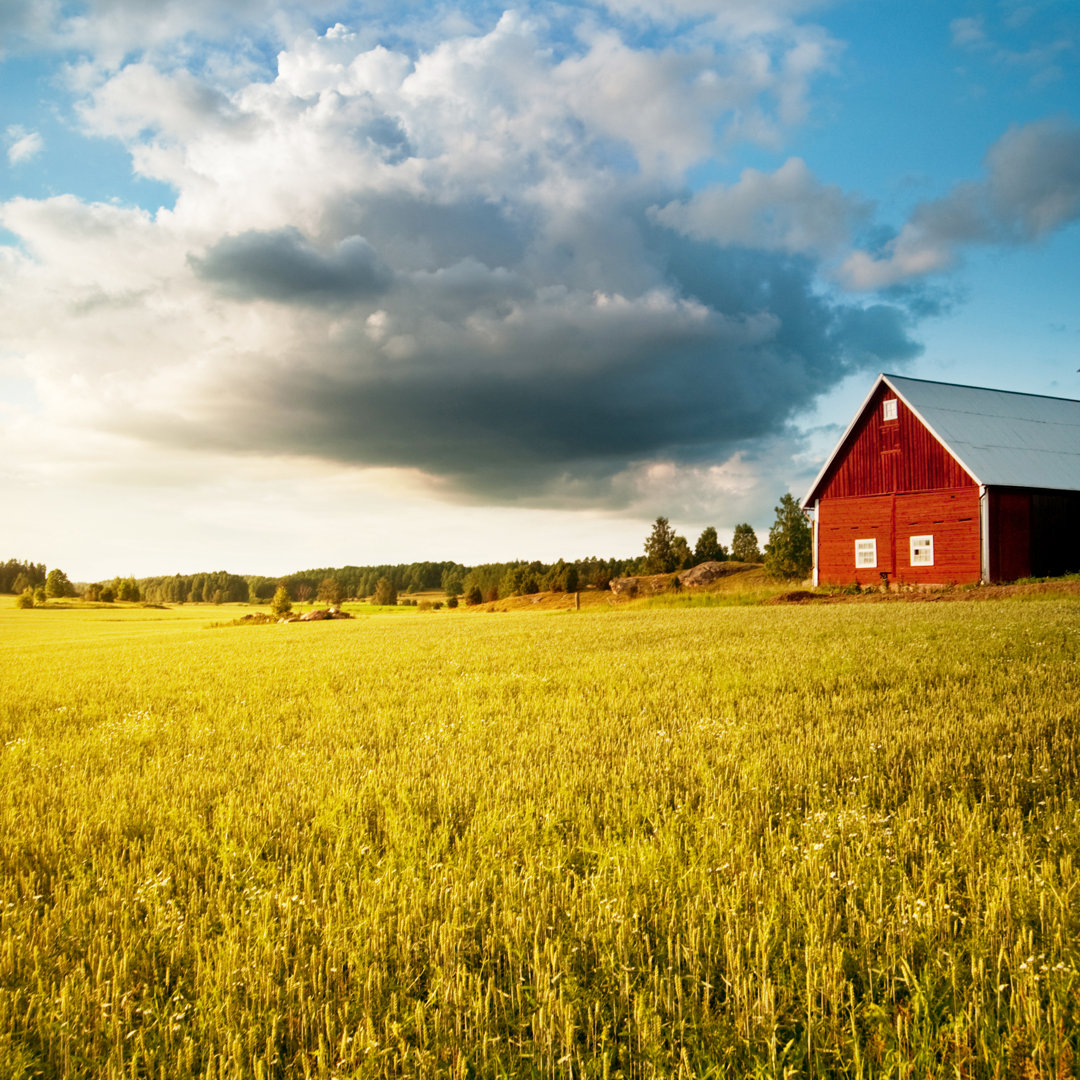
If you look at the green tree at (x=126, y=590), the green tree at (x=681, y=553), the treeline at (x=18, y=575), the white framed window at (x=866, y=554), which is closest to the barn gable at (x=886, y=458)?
the white framed window at (x=866, y=554)

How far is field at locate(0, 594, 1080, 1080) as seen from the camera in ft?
9.00

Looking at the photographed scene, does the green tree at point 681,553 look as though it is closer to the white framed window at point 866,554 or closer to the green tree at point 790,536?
the green tree at point 790,536

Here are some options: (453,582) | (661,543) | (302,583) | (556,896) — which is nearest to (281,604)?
(661,543)

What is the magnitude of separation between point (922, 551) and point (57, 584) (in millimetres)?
121936

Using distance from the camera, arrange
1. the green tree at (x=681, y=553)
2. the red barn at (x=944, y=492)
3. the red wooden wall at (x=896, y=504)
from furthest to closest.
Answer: the green tree at (x=681, y=553)
the red wooden wall at (x=896, y=504)
the red barn at (x=944, y=492)

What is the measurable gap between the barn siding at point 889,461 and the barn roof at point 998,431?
0.48m

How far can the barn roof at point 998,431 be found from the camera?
36500 millimetres

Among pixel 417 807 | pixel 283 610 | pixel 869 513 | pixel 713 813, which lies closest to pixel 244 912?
pixel 417 807

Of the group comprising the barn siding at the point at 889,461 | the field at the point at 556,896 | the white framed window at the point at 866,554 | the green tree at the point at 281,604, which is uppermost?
the barn siding at the point at 889,461

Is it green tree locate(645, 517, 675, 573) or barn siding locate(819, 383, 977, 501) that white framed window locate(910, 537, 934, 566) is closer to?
barn siding locate(819, 383, 977, 501)

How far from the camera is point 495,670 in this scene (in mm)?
13203

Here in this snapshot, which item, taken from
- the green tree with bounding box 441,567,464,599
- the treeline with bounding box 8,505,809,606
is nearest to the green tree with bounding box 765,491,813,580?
the treeline with bounding box 8,505,809,606

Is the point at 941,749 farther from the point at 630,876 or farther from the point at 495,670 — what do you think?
the point at 495,670

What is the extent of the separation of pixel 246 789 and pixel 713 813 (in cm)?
396
